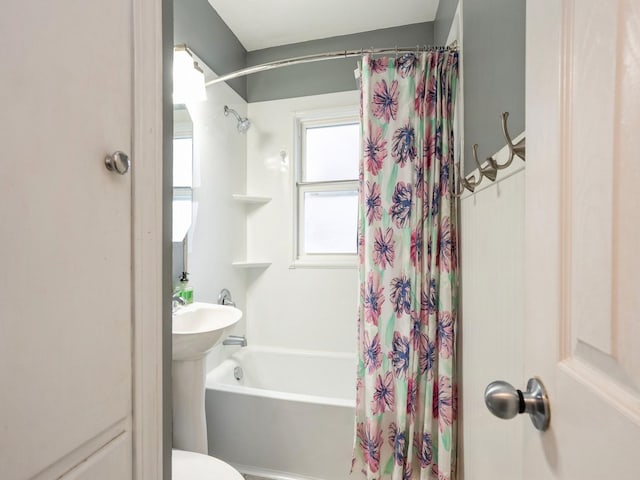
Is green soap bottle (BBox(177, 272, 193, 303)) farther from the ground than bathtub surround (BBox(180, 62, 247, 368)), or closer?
closer

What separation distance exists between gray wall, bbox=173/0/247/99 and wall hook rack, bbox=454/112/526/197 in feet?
5.44

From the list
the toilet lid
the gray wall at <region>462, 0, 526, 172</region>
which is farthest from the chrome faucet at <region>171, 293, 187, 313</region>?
the gray wall at <region>462, 0, 526, 172</region>

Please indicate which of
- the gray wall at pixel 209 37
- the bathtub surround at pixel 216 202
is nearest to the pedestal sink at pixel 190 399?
the bathtub surround at pixel 216 202

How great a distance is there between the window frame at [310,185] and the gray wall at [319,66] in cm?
18

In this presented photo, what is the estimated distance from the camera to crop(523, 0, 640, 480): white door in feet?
0.88

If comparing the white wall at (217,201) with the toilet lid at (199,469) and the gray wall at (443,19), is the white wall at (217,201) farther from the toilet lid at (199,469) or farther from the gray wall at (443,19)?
the gray wall at (443,19)

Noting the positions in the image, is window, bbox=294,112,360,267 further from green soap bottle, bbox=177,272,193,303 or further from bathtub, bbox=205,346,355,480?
bathtub, bbox=205,346,355,480

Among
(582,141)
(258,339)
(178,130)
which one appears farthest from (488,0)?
(258,339)

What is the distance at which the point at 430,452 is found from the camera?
4.36ft

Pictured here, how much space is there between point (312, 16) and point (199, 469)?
Answer: 101 inches
